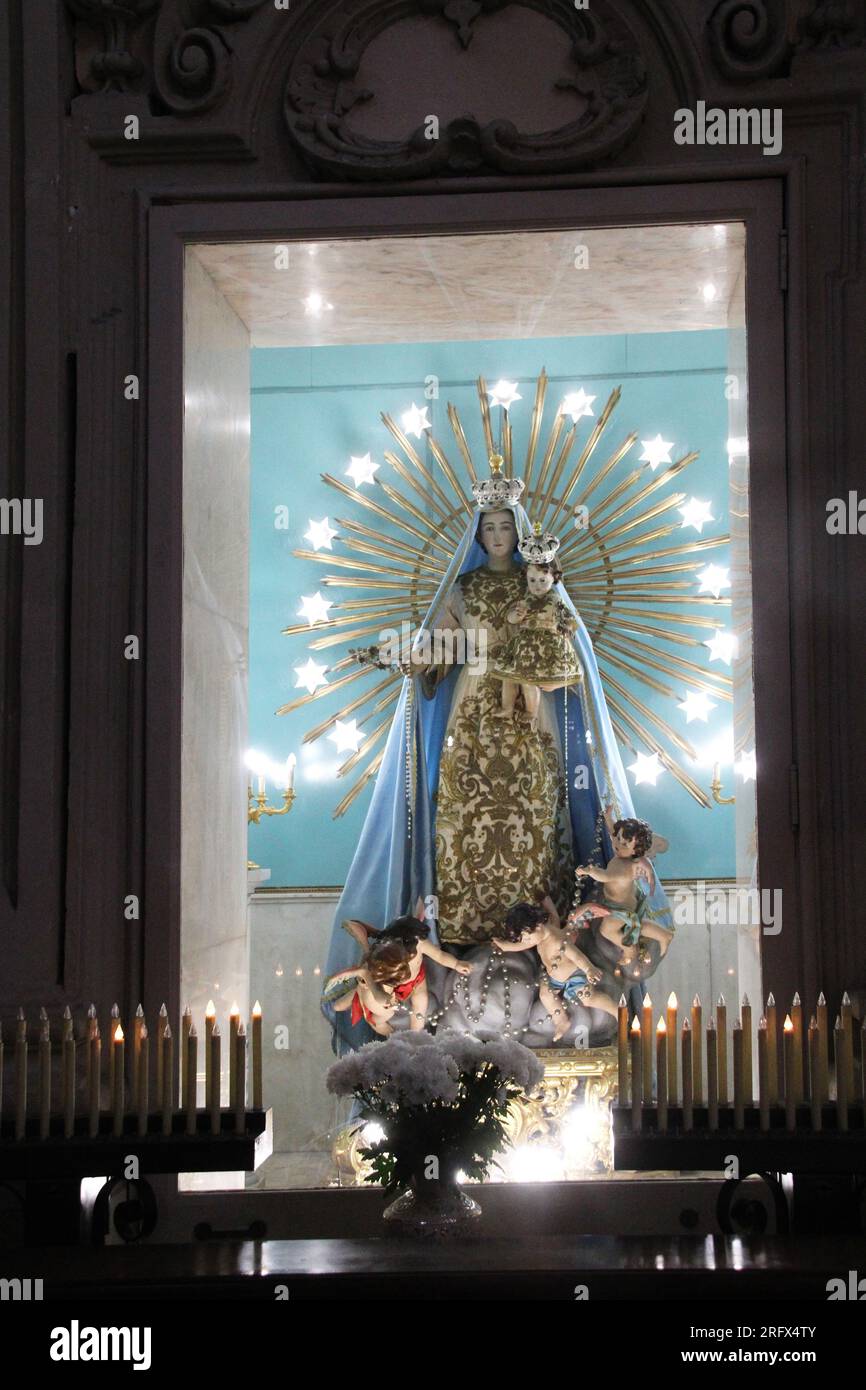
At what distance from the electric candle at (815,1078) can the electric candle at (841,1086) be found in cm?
4

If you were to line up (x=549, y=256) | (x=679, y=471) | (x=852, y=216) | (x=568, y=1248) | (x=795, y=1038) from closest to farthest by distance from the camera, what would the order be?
1. (x=568, y=1248)
2. (x=795, y=1038)
3. (x=852, y=216)
4. (x=549, y=256)
5. (x=679, y=471)

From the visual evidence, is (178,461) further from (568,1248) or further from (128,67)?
(568,1248)

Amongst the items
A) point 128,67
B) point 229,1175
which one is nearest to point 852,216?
point 128,67

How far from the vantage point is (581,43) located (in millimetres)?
4578

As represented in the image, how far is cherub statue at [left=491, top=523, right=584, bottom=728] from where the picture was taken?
527 centimetres

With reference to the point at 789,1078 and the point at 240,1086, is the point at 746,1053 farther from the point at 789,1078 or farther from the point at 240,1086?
the point at 240,1086

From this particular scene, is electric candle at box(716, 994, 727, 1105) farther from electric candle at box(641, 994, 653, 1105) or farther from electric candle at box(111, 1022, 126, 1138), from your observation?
electric candle at box(111, 1022, 126, 1138)

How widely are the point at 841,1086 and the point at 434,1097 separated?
904 mm

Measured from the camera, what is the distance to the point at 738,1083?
3730 millimetres

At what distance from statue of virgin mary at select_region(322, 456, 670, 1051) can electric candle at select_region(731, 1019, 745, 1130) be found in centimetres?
149

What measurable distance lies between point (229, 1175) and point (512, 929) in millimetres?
1039

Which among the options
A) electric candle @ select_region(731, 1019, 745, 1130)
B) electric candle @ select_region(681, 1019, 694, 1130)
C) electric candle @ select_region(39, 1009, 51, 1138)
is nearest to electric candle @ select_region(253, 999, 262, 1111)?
electric candle @ select_region(39, 1009, 51, 1138)

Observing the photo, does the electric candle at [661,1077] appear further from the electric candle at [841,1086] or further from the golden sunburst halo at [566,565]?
the golden sunburst halo at [566,565]

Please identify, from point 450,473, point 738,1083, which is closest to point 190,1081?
point 738,1083
